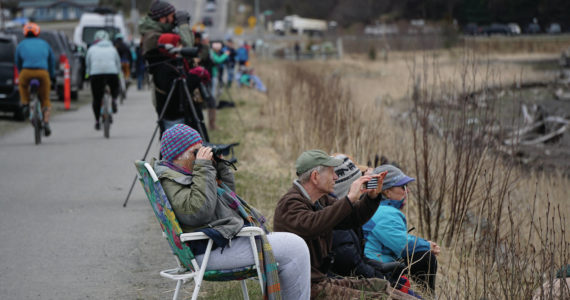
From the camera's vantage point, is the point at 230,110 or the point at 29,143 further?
the point at 230,110

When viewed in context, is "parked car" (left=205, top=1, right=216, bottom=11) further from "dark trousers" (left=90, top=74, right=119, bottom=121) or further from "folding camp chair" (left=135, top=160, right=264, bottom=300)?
"folding camp chair" (left=135, top=160, right=264, bottom=300)

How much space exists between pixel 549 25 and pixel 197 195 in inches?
1246

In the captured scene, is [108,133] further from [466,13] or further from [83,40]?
[83,40]

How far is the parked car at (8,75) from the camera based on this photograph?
59.4 feet

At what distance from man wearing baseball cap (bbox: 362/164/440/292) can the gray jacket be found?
1571 mm

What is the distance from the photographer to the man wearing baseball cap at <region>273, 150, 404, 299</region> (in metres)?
5.16

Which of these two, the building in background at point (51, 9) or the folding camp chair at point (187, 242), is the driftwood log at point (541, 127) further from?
the building in background at point (51, 9)

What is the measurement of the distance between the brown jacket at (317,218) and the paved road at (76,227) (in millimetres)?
1287

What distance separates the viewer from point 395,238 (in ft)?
20.4

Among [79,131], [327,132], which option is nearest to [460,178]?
[327,132]

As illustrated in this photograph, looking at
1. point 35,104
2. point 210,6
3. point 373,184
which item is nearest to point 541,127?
point 35,104

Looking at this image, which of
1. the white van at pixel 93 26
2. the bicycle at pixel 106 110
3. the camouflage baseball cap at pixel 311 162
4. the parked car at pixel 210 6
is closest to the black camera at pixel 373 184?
the camouflage baseball cap at pixel 311 162

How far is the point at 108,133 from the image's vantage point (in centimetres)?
1586

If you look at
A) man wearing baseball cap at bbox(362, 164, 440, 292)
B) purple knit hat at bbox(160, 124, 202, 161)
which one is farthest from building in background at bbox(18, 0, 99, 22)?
purple knit hat at bbox(160, 124, 202, 161)
